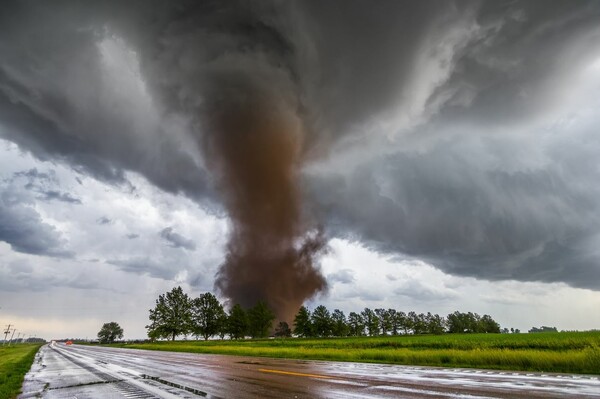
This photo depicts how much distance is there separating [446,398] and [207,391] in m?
7.11

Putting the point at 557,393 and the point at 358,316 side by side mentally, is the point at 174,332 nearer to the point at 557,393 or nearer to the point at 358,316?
the point at 358,316

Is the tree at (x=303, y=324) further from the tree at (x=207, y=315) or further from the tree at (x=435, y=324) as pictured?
the tree at (x=435, y=324)

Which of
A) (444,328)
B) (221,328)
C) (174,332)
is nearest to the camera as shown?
(174,332)

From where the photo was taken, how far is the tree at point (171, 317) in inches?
4028

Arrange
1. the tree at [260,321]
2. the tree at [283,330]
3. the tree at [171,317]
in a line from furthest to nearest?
the tree at [283,330]
the tree at [260,321]
the tree at [171,317]

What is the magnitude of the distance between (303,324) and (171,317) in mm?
53773

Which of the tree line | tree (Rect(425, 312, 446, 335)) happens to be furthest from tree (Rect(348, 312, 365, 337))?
tree (Rect(425, 312, 446, 335))

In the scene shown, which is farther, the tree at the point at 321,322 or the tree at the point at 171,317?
the tree at the point at 321,322

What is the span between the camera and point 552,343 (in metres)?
48.3

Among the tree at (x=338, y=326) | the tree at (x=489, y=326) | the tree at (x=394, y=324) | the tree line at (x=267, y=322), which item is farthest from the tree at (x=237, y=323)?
the tree at (x=489, y=326)

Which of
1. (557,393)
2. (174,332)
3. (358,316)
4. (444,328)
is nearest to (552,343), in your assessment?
(557,393)

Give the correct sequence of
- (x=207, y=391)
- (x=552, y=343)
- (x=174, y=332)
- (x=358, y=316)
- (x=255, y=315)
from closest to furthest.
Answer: (x=207, y=391)
(x=552, y=343)
(x=174, y=332)
(x=255, y=315)
(x=358, y=316)

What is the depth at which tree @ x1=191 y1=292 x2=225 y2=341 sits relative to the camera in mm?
117875

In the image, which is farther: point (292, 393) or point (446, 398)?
point (292, 393)
